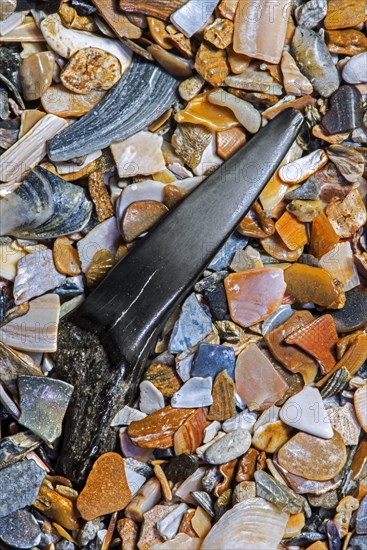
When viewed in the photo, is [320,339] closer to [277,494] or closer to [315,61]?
[277,494]

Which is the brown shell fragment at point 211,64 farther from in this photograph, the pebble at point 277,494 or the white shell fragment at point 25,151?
the pebble at point 277,494

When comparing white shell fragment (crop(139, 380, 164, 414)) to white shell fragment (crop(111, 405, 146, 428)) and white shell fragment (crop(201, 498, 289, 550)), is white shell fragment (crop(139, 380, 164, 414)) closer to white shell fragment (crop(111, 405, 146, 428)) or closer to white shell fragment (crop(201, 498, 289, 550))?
white shell fragment (crop(111, 405, 146, 428))

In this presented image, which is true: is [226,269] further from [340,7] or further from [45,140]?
[340,7]

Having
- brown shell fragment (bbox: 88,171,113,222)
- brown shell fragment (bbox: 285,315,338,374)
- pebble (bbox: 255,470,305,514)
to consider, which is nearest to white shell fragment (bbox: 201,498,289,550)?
pebble (bbox: 255,470,305,514)

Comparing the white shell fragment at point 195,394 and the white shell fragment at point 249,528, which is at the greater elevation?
the white shell fragment at point 195,394

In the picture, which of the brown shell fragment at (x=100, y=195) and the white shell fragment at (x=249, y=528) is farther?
the brown shell fragment at (x=100, y=195)

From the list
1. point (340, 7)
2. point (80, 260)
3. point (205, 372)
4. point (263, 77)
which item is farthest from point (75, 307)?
point (340, 7)

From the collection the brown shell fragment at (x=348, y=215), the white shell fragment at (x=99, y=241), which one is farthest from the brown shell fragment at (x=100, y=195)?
the brown shell fragment at (x=348, y=215)
